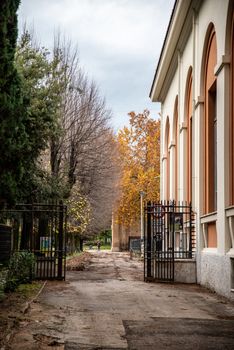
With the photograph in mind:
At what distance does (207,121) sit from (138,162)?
32.8 meters

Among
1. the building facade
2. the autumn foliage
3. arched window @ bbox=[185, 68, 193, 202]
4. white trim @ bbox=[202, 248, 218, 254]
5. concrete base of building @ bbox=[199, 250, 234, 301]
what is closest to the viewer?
concrete base of building @ bbox=[199, 250, 234, 301]

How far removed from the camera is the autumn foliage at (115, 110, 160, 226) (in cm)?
4953

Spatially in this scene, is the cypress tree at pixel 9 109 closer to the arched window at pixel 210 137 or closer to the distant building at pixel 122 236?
the arched window at pixel 210 137

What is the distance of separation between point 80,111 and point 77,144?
1968 millimetres

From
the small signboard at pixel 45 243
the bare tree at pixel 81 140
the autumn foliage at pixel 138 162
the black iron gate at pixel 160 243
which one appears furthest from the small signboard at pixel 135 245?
the small signboard at pixel 45 243

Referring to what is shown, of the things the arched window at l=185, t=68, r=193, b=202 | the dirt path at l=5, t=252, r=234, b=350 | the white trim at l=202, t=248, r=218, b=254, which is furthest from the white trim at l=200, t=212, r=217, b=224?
the arched window at l=185, t=68, r=193, b=202

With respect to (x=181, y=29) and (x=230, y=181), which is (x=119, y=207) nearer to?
(x=181, y=29)

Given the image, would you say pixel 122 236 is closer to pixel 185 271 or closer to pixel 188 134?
pixel 188 134

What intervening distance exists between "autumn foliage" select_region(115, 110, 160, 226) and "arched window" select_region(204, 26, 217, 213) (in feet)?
103

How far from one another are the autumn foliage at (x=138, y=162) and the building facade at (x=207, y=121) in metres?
21.5

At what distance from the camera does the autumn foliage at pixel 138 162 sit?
1950 inches

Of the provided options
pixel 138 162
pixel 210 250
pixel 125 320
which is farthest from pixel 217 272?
pixel 138 162

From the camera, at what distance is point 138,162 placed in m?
50.6

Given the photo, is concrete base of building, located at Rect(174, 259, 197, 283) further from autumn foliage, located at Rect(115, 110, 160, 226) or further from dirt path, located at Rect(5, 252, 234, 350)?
autumn foliage, located at Rect(115, 110, 160, 226)
